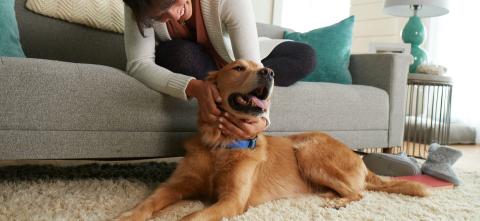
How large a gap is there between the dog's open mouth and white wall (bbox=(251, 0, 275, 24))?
3.69m

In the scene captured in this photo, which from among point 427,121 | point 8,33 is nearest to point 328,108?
point 8,33

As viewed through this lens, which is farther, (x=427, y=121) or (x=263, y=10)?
(x=263, y=10)

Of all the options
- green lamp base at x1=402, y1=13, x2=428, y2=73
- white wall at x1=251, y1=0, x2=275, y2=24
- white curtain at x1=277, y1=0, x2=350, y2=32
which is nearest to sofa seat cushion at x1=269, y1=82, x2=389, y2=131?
green lamp base at x1=402, y1=13, x2=428, y2=73

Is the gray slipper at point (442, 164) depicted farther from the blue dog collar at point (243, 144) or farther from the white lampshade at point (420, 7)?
the white lampshade at point (420, 7)

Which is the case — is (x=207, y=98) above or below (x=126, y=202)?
above

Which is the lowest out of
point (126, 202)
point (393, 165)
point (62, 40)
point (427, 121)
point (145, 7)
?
point (427, 121)

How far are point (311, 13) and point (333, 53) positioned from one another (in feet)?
9.21

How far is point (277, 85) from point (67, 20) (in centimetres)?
119

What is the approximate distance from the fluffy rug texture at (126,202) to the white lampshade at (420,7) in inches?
75.5

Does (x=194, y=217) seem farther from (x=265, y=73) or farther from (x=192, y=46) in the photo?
(x=192, y=46)

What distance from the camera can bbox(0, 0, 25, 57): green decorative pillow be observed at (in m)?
1.77

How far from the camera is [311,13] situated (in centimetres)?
537

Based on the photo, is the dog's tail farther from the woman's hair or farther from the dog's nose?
the woman's hair

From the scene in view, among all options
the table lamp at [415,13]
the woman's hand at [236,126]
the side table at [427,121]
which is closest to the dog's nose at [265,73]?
the woman's hand at [236,126]
